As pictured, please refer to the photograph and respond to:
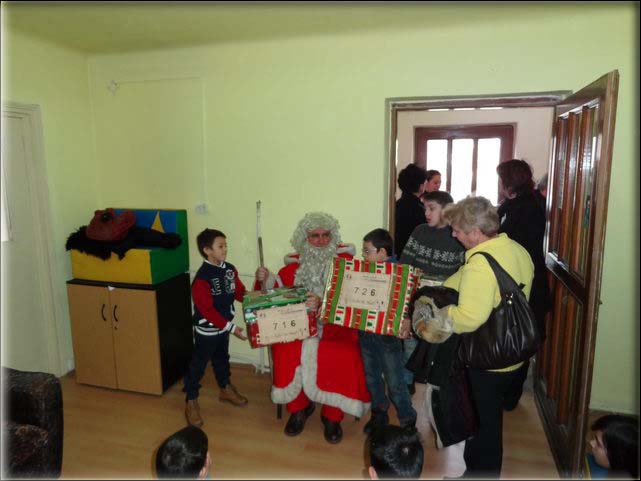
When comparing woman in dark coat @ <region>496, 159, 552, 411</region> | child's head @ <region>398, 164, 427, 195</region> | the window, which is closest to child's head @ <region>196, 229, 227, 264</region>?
child's head @ <region>398, 164, 427, 195</region>

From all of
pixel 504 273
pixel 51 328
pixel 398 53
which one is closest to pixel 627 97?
pixel 398 53

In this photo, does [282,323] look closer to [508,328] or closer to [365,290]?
[365,290]

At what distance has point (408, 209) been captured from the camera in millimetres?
3451

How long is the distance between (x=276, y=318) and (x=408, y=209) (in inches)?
53.6

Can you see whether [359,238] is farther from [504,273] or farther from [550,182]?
[504,273]

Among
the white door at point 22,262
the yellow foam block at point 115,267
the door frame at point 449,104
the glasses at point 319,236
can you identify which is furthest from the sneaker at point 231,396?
the door frame at point 449,104

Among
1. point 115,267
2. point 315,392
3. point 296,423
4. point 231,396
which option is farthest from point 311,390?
point 115,267

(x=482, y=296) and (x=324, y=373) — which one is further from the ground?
(x=482, y=296)

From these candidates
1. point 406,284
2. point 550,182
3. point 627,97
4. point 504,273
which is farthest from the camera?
point 550,182

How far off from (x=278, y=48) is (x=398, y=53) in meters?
0.88

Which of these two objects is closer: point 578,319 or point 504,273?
point 504,273

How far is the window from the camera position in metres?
5.87

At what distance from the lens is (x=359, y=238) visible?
3.45m

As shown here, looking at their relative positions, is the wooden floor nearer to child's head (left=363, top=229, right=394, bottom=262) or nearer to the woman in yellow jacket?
the woman in yellow jacket
